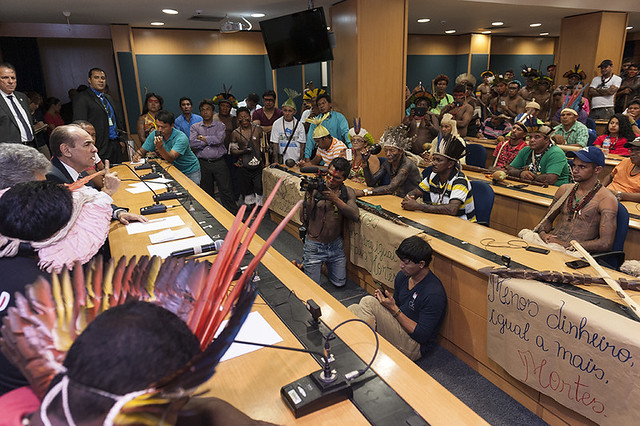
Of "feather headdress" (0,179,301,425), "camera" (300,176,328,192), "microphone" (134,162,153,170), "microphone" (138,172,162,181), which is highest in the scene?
"feather headdress" (0,179,301,425)

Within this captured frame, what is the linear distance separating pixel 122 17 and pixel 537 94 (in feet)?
23.2

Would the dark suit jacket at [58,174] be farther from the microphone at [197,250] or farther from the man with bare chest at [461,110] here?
the man with bare chest at [461,110]

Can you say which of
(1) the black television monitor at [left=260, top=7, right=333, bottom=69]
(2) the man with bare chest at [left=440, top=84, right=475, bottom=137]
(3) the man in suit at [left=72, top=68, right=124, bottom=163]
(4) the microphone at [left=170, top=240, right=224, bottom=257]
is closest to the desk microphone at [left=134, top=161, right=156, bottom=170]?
(3) the man in suit at [left=72, top=68, right=124, bottom=163]

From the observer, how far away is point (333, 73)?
5875mm

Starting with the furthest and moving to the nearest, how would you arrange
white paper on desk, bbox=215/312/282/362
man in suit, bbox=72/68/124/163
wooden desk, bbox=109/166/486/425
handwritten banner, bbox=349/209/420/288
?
man in suit, bbox=72/68/124/163, handwritten banner, bbox=349/209/420/288, white paper on desk, bbox=215/312/282/362, wooden desk, bbox=109/166/486/425

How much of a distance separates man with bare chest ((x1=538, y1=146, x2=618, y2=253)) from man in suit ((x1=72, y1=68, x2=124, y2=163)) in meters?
4.71

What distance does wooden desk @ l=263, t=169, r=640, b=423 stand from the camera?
2.05 m

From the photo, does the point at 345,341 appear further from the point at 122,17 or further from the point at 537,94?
the point at 537,94

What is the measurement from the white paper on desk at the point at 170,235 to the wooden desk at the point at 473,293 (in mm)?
1360

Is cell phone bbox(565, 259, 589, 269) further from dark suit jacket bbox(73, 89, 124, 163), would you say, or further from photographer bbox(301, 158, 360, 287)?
dark suit jacket bbox(73, 89, 124, 163)

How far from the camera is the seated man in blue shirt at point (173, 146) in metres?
4.37

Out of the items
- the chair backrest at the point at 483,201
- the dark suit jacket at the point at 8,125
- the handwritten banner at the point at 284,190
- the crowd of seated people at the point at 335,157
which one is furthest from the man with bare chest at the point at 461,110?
the dark suit jacket at the point at 8,125

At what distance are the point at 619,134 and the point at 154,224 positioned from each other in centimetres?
526

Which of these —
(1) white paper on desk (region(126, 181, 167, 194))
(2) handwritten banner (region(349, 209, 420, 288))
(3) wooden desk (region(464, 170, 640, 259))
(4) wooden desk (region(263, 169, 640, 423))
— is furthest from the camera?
(1) white paper on desk (region(126, 181, 167, 194))
